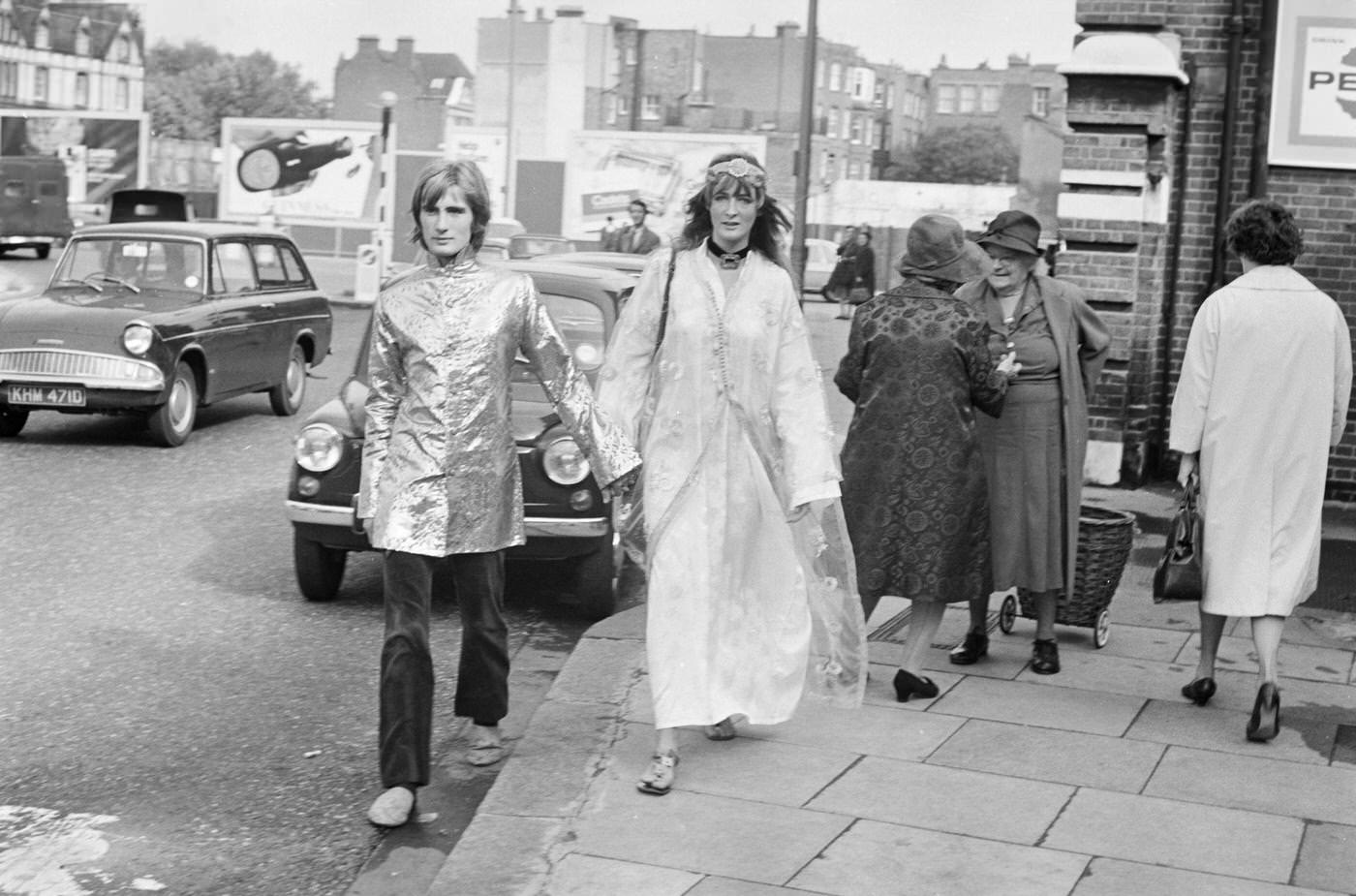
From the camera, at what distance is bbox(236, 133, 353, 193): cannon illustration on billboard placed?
1305 inches

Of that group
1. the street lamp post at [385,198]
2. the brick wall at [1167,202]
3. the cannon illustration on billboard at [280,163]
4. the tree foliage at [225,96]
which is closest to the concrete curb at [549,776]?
the brick wall at [1167,202]

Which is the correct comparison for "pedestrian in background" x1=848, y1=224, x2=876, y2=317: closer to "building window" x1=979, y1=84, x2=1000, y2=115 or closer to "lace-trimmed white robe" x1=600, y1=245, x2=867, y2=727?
"lace-trimmed white robe" x1=600, y1=245, x2=867, y2=727

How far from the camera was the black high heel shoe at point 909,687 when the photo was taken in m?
6.18

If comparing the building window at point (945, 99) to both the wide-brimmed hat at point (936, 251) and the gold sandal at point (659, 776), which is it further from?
the gold sandal at point (659, 776)

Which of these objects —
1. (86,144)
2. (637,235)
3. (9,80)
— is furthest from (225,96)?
(637,235)

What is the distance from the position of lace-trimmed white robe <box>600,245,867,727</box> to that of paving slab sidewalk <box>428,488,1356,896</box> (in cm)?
29

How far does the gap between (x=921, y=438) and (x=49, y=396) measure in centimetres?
845

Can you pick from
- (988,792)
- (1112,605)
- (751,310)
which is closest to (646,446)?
(751,310)

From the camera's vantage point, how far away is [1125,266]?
37.8ft

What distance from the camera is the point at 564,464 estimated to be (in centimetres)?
785

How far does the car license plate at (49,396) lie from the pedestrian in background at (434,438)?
8.21 m

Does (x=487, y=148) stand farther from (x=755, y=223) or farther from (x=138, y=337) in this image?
(x=755, y=223)

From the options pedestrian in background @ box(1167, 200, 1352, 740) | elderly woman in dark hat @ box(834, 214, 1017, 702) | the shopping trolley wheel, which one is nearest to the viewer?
pedestrian in background @ box(1167, 200, 1352, 740)

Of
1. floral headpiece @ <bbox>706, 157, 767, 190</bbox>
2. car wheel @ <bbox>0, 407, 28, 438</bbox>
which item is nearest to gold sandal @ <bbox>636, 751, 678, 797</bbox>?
floral headpiece @ <bbox>706, 157, 767, 190</bbox>
